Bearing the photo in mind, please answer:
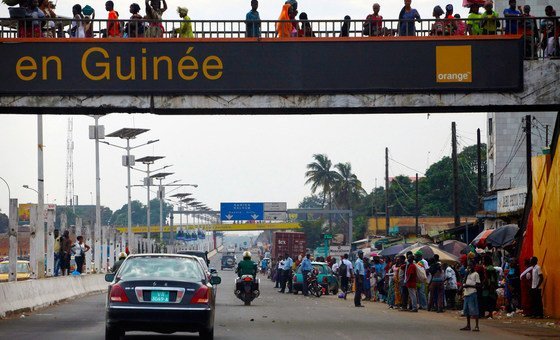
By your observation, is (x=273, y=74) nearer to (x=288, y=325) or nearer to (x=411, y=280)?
(x=288, y=325)

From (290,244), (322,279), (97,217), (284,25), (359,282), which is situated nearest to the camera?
(284,25)

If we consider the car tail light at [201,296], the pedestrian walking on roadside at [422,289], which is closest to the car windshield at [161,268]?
the car tail light at [201,296]

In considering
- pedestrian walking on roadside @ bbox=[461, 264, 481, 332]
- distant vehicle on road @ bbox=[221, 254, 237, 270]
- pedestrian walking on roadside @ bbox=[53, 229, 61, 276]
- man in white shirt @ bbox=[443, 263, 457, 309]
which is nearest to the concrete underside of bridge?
pedestrian walking on roadside @ bbox=[461, 264, 481, 332]

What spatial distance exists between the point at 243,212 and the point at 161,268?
85.8 meters

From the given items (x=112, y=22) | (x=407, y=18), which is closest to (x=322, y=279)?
(x=407, y=18)

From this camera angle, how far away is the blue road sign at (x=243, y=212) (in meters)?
104

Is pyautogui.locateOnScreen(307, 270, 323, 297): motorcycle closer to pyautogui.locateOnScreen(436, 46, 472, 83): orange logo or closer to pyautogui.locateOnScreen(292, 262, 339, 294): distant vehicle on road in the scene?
pyautogui.locateOnScreen(292, 262, 339, 294): distant vehicle on road

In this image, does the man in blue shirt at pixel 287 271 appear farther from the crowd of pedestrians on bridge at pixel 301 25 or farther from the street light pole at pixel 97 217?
the crowd of pedestrians on bridge at pixel 301 25

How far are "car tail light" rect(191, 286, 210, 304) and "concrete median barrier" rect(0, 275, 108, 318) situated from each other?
9018 mm

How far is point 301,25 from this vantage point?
2594 cm

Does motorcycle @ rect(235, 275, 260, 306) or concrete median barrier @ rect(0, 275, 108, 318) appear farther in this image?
motorcycle @ rect(235, 275, 260, 306)

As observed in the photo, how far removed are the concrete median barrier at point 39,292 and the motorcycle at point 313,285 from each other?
8988 millimetres

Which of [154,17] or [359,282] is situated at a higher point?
[154,17]

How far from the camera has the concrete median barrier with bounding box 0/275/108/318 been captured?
26.1 metres
